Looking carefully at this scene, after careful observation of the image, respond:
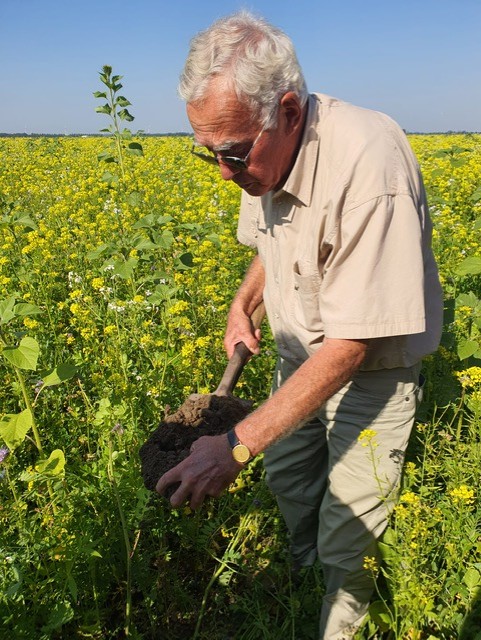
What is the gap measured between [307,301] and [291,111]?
0.60 metres

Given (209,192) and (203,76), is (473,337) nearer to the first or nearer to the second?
(203,76)

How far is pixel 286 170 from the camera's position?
183 cm

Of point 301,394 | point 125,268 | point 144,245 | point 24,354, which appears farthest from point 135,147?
point 301,394

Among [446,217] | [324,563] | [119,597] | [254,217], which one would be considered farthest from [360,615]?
[446,217]

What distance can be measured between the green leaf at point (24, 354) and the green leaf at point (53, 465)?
309 mm

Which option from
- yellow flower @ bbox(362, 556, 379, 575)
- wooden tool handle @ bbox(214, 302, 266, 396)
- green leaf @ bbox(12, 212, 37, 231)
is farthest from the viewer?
green leaf @ bbox(12, 212, 37, 231)

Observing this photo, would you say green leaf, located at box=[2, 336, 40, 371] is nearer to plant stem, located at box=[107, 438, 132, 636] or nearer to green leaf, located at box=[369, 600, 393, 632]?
plant stem, located at box=[107, 438, 132, 636]

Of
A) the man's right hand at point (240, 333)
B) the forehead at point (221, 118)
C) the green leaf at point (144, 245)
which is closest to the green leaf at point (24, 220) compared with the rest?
the green leaf at point (144, 245)

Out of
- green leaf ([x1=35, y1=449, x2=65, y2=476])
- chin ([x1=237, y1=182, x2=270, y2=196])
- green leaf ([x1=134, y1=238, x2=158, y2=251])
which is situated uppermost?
chin ([x1=237, y1=182, x2=270, y2=196])

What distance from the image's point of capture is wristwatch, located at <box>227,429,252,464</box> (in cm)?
163

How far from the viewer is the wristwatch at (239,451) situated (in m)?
1.63

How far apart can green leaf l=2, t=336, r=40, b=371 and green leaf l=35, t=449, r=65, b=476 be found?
0.31 metres

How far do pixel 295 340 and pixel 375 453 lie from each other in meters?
0.50

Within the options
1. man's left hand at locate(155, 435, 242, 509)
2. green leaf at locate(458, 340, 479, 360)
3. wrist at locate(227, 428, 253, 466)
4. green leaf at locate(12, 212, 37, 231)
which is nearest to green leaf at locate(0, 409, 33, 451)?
man's left hand at locate(155, 435, 242, 509)
